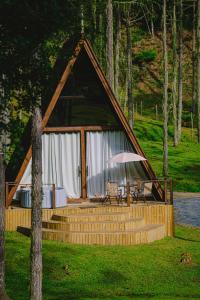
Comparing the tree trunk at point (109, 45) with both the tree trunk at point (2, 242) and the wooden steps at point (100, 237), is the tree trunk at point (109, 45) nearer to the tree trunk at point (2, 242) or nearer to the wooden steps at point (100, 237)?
the wooden steps at point (100, 237)

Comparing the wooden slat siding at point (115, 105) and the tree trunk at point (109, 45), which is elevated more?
the tree trunk at point (109, 45)

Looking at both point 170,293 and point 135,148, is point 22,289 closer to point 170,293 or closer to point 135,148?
point 170,293

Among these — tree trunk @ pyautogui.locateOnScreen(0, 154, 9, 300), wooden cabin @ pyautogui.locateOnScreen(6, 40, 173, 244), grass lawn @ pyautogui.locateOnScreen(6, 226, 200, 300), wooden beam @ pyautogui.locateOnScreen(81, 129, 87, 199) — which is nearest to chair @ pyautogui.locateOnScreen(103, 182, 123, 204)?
wooden cabin @ pyautogui.locateOnScreen(6, 40, 173, 244)

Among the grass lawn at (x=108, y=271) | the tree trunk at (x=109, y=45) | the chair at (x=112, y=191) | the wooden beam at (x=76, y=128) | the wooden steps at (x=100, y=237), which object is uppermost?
the tree trunk at (x=109, y=45)

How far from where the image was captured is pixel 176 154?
40.2m

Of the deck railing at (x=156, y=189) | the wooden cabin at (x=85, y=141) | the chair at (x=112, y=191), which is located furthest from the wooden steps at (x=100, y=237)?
the wooden cabin at (x=85, y=141)

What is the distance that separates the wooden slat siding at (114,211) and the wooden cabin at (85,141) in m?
1.01

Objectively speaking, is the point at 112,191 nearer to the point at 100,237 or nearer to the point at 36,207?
the point at 100,237

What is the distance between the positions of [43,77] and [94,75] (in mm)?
13223

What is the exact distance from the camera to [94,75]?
2180cm

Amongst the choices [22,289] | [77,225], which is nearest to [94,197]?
[77,225]

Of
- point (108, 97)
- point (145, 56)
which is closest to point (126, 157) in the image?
point (108, 97)

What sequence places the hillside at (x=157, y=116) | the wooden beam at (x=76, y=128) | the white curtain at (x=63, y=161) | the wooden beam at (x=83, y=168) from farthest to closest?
the hillside at (x=157, y=116), the wooden beam at (x=83, y=168), the white curtain at (x=63, y=161), the wooden beam at (x=76, y=128)

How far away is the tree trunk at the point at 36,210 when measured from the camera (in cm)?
1288
